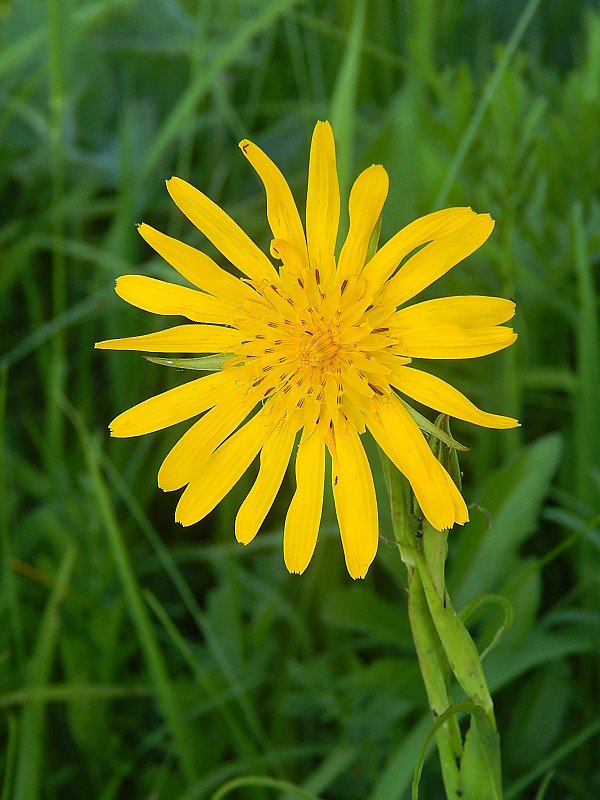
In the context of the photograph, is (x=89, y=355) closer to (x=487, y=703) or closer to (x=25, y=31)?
(x=25, y=31)

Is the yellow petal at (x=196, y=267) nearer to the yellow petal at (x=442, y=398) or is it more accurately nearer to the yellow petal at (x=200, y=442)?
the yellow petal at (x=200, y=442)

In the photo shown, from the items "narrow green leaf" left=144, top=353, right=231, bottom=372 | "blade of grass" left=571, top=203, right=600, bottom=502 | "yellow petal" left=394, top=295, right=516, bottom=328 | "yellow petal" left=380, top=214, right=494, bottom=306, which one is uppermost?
"yellow petal" left=380, top=214, right=494, bottom=306

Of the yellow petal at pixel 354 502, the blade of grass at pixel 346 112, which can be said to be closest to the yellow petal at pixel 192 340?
the yellow petal at pixel 354 502

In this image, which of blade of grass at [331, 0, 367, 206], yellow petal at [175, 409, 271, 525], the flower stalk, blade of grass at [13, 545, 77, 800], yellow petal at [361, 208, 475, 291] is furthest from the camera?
blade of grass at [331, 0, 367, 206]

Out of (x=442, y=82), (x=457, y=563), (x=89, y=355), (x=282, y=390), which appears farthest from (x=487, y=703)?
(x=89, y=355)

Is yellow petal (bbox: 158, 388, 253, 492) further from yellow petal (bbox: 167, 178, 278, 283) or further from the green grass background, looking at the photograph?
the green grass background

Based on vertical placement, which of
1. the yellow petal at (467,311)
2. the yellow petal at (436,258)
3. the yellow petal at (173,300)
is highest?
the yellow petal at (173,300)

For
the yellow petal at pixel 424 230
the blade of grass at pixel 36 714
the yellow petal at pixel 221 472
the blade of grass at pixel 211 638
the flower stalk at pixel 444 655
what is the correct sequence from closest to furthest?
the flower stalk at pixel 444 655, the yellow petal at pixel 424 230, the yellow petal at pixel 221 472, the blade of grass at pixel 211 638, the blade of grass at pixel 36 714

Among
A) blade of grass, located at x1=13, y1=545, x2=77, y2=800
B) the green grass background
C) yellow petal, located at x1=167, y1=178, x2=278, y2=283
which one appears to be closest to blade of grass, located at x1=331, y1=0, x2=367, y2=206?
the green grass background
